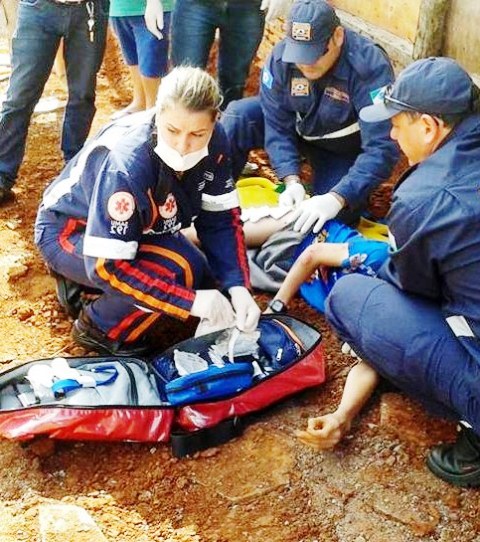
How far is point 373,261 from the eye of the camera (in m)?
3.04

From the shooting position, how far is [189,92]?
8.09 feet

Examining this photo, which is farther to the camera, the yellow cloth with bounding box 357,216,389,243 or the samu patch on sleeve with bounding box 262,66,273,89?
the samu patch on sleeve with bounding box 262,66,273,89

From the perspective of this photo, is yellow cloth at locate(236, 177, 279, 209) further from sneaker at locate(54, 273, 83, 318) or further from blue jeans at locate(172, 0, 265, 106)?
sneaker at locate(54, 273, 83, 318)

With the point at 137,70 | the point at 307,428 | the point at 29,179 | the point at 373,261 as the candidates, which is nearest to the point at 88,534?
the point at 307,428

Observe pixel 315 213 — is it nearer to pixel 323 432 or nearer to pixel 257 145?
pixel 257 145

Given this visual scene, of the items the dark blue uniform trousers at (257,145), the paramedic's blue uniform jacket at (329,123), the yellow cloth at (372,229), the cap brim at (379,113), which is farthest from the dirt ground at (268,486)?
the dark blue uniform trousers at (257,145)

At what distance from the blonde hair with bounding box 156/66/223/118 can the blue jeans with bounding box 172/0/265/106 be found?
148cm

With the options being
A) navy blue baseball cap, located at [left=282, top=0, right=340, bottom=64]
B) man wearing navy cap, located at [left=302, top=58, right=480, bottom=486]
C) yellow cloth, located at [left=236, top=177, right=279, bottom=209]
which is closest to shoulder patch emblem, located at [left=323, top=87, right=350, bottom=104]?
navy blue baseball cap, located at [left=282, top=0, right=340, bottom=64]

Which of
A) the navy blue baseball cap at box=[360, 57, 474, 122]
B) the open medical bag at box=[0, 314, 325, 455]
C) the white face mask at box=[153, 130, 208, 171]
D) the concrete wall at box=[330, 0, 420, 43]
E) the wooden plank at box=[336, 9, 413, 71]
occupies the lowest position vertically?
the open medical bag at box=[0, 314, 325, 455]

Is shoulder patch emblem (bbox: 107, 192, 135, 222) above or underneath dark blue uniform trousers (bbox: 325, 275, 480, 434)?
above

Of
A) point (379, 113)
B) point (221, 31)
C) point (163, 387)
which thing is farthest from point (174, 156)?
point (221, 31)

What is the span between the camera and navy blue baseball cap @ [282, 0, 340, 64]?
3328mm

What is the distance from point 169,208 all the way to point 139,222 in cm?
16

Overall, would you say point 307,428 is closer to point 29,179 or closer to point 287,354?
point 287,354
